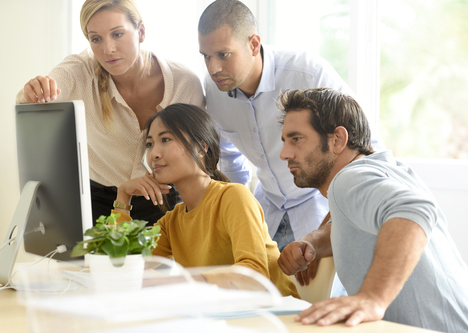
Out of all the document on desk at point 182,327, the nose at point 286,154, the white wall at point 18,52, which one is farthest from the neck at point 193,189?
the white wall at point 18,52

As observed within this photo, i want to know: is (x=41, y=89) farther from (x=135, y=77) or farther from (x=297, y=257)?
(x=297, y=257)

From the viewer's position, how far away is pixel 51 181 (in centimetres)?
121

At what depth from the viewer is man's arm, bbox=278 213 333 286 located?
1288 mm

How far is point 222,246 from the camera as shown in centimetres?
141

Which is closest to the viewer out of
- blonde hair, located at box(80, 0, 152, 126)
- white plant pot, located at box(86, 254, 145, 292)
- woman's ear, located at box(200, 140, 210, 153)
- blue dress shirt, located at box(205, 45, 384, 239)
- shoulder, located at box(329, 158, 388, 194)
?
white plant pot, located at box(86, 254, 145, 292)

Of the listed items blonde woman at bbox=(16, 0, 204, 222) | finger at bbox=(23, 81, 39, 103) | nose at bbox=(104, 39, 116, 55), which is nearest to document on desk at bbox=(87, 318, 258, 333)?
finger at bbox=(23, 81, 39, 103)

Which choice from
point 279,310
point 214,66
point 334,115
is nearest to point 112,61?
point 214,66

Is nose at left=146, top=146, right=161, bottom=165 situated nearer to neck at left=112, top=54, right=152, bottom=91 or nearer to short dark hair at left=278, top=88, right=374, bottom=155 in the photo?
short dark hair at left=278, top=88, right=374, bottom=155

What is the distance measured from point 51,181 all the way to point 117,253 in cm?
44

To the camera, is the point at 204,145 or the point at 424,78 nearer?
the point at 204,145

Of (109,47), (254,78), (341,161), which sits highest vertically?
(109,47)

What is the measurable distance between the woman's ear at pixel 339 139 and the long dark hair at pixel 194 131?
0.42 meters

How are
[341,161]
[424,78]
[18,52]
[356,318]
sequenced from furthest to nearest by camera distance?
[18,52] < [424,78] < [341,161] < [356,318]

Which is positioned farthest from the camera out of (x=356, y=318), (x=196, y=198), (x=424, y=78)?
(x=424, y=78)
